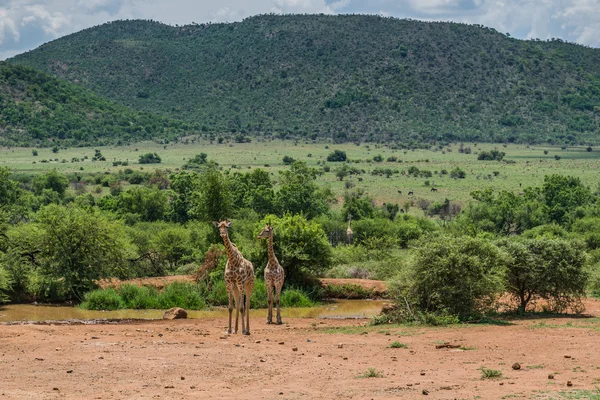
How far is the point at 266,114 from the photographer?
438 ft

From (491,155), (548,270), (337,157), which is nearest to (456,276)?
(548,270)

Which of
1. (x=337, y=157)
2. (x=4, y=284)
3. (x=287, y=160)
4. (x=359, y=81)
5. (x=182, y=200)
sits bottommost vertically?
(x=4, y=284)

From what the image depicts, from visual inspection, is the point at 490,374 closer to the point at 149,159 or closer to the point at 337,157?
the point at 149,159

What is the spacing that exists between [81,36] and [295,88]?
45782mm

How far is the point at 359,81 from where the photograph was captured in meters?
133

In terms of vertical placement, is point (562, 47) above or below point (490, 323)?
above

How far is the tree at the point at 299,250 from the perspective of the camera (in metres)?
32.5

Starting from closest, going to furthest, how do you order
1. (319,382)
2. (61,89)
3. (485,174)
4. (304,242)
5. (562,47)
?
(319,382)
(304,242)
(485,174)
(61,89)
(562,47)

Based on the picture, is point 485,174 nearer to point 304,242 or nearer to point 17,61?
point 304,242

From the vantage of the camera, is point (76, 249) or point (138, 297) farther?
point (76, 249)

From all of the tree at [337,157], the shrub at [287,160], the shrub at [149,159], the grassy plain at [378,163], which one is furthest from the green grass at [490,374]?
the tree at [337,157]

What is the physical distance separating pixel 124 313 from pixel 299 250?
7183 millimetres

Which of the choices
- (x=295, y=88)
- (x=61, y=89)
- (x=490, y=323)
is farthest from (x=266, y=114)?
(x=490, y=323)

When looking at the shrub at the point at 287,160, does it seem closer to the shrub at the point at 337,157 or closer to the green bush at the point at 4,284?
the shrub at the point at 337,157
